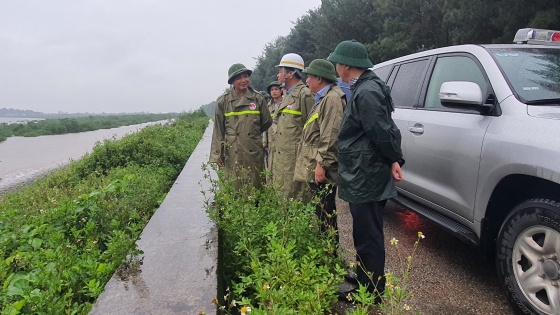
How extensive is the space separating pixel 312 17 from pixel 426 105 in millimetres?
A: 25957

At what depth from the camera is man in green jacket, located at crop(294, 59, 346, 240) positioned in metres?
3.14

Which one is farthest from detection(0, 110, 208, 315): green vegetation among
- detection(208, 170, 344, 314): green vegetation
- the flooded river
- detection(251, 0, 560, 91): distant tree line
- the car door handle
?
detection(251, 0, 560, 91): distant tree line

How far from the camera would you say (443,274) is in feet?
11.1

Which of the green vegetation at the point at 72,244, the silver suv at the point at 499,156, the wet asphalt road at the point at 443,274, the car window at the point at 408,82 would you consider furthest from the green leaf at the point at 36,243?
the car window at the point at 408,82

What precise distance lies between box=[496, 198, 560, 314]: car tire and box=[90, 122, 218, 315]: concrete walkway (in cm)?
184

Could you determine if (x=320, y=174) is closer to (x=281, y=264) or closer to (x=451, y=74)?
(x=281, y=264)

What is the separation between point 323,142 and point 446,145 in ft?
3.23

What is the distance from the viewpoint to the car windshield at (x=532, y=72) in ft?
9.19

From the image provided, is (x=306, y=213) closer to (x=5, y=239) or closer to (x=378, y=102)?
(x=378, y=102)

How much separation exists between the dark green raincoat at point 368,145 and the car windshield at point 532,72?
0.98 metres

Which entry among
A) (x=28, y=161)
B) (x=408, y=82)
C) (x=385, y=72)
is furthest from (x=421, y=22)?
(x=28, y=161)

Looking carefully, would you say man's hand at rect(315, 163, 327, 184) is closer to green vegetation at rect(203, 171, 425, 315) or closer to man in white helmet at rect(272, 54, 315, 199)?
green vegetation at rect(203, 171, 425, 315)

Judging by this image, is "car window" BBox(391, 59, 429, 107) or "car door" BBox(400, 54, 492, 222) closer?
"car door" BBox(400, 54, 492, 222)

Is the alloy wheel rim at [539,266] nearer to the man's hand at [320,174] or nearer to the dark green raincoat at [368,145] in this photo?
the dark green raincoat at [368,145]
